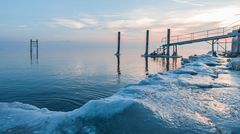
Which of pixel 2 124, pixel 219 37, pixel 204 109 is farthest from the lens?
pixel 219 37

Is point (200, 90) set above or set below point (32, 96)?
above

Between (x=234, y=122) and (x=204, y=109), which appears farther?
(x=204, y=109)

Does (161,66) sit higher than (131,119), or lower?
lower

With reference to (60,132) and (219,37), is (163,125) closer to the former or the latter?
(60,132)

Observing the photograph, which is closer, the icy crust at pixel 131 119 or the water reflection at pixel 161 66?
the icy crust at pixel 131 119

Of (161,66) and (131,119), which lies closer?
(131,119)

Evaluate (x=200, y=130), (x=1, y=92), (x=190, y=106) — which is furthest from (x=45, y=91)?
(x=200, y=130)

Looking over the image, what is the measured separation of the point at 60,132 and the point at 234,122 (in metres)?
3.26

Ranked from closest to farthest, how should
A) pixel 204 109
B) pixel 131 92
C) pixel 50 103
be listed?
pixel 204 109, pixel 131 92, pixel 50 103

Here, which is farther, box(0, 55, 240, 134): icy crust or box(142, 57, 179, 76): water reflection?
box(142, 57, 179, 76): water reflection

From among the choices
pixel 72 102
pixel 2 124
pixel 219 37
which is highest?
pixel 219 37

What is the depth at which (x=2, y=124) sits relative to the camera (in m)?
4.80

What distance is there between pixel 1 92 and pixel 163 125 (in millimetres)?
11934

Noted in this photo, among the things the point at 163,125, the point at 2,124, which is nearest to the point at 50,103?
the point at 2,124
